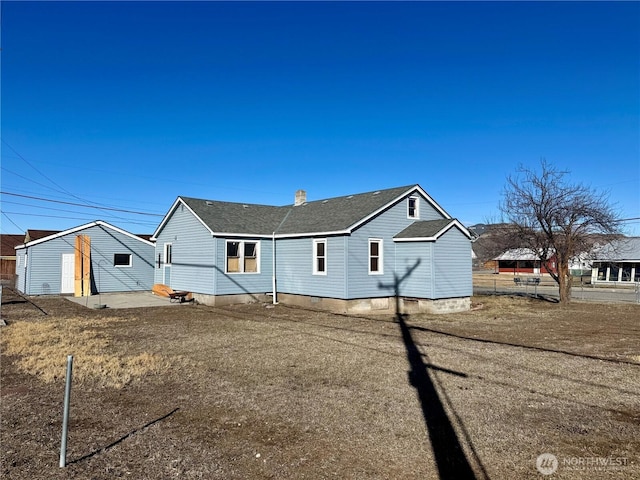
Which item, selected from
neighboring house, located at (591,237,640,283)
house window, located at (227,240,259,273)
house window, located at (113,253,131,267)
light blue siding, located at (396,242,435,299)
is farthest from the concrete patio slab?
neighboring house, located at (591,237,640,283)

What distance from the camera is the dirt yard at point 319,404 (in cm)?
463

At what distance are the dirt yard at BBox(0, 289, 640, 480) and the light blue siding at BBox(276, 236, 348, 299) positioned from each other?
17.1ft

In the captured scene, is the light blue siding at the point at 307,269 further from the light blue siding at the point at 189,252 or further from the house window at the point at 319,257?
the light blue siding at the point at 189,252

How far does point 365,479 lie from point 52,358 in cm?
746

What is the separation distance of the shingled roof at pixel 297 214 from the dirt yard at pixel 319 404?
23.0 ft

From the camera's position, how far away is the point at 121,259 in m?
26.1

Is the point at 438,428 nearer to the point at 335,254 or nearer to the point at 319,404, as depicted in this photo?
the point at 319,404

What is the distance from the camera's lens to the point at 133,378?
774 centimetres

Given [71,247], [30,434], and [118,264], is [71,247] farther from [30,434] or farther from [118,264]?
[30,434]

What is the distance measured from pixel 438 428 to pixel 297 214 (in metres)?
18.5

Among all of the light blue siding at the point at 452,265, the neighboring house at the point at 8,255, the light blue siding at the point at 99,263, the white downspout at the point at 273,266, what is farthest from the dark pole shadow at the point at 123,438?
the neighboring house at the point at 8,255

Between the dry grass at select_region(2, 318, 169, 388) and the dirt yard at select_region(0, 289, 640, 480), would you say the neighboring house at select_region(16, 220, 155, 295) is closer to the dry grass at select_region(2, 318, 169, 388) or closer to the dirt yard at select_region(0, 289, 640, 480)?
the dry grass at select_region(2, 318, 169, 388)

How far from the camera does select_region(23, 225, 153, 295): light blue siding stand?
23.8m

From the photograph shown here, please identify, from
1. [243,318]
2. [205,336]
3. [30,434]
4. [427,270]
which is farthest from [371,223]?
[30,434]
